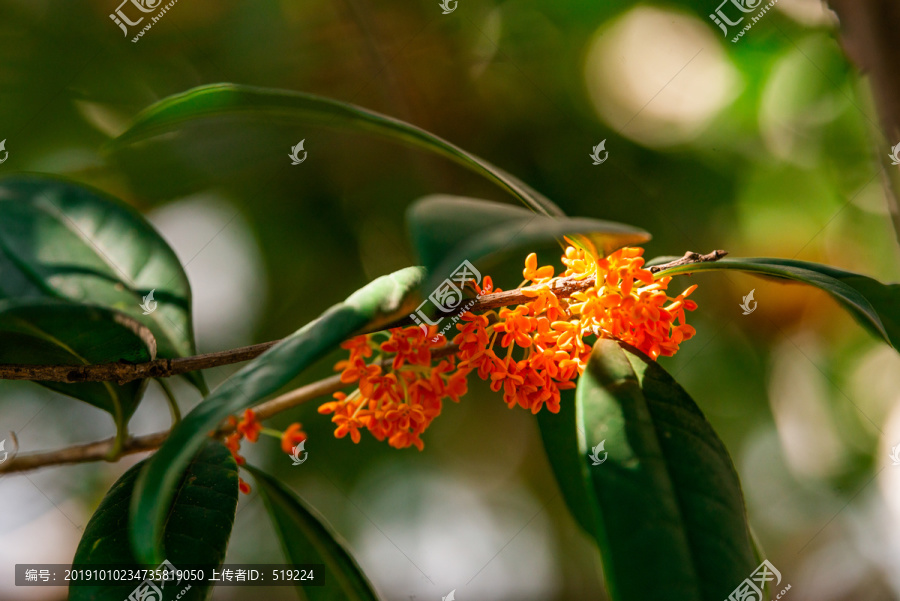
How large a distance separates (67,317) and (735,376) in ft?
8.24

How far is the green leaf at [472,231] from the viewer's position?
1.85 feet

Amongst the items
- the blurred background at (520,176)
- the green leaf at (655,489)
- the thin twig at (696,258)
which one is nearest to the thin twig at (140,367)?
the thin twig at (696,258)

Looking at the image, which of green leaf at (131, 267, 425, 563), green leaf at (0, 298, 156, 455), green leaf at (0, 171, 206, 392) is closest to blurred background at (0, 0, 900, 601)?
green leaf at (0, 171, 206, 392)

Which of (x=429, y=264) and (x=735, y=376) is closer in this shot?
(x=429, y=264)

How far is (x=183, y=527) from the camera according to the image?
87 cm

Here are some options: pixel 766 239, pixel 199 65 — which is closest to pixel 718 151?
pixel 766 239

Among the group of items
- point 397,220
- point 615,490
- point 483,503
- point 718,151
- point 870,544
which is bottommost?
point 870,544

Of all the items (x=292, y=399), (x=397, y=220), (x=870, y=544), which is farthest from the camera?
(x=397, y=220)

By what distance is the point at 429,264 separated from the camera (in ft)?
1.85

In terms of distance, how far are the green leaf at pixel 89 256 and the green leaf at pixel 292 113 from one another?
1.20 feet

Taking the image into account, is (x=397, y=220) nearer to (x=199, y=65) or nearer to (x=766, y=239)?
(x=199, y=65)

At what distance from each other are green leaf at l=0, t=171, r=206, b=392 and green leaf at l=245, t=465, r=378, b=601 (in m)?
0.26

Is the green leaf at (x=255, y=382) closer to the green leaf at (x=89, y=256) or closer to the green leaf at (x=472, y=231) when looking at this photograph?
the green leaf at (x=472, y=231)

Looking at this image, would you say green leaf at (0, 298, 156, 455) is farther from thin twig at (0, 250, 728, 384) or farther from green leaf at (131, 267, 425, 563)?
green leaf at (131, 267, 425, 563)
